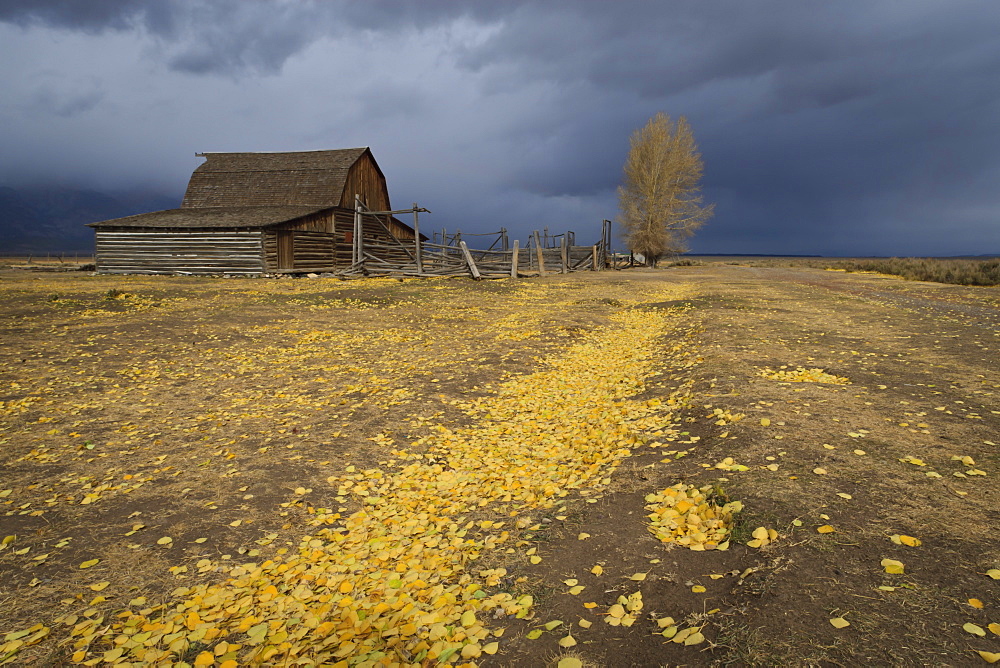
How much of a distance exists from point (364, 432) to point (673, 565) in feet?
15.7

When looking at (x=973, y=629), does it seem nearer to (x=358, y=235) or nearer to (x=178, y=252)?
(x=358, y=235)

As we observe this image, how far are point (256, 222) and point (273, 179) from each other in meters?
8.06

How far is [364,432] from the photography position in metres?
7.44

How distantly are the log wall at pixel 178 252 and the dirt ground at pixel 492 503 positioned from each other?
23.0 m

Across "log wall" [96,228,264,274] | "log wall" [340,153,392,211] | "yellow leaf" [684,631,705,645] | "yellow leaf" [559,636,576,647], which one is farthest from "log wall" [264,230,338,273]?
"yellow leaf" [684,631,705,645]

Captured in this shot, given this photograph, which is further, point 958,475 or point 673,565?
point 958,475

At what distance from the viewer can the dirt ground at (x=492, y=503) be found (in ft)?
11.5

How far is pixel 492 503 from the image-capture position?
568cm

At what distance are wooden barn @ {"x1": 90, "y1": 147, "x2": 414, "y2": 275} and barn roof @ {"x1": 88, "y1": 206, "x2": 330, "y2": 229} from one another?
2.6 inches

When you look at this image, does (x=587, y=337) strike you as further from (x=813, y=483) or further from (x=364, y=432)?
(x=813, y=483)

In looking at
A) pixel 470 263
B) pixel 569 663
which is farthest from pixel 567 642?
pixel 470 263

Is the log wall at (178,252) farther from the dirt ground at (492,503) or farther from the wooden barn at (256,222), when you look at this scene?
the dirt ground at (492,503)

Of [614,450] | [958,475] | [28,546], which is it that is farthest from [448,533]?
[958,475]

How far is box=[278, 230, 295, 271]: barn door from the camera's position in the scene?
33.8 meters
